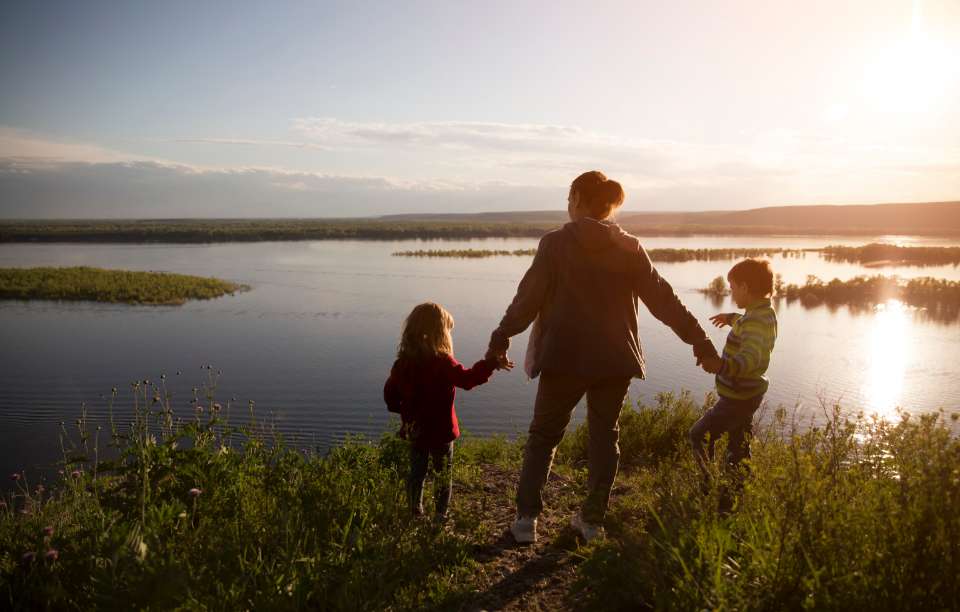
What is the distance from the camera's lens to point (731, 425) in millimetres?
3395

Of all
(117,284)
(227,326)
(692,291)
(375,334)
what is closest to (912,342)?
(692,291)

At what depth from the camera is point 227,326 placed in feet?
54.5

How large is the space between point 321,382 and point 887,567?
10.2 metres

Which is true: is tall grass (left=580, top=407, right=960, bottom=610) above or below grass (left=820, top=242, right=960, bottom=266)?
below

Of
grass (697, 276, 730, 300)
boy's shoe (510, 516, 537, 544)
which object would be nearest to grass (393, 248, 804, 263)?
grass (697, 276, 730, 300)

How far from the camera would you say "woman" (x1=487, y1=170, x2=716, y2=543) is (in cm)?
317

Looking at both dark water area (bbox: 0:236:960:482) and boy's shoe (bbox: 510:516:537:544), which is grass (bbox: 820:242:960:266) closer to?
dark water area (bbox: 0:236:960:482)

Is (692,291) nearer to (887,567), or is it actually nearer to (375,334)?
(375,334)

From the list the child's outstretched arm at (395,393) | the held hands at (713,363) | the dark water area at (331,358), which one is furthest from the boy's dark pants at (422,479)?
the dark water area at (331,358)

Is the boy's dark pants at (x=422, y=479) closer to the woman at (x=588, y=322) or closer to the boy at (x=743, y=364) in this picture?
the woman at (x=588, y=322)

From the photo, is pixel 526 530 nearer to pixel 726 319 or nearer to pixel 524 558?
pixel 524 558

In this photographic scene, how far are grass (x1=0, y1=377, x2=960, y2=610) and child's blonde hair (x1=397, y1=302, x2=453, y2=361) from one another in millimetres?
760

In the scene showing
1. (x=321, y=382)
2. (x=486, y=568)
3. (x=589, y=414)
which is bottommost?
(x=321, y=382)

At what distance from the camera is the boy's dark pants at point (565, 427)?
3.25 meters
